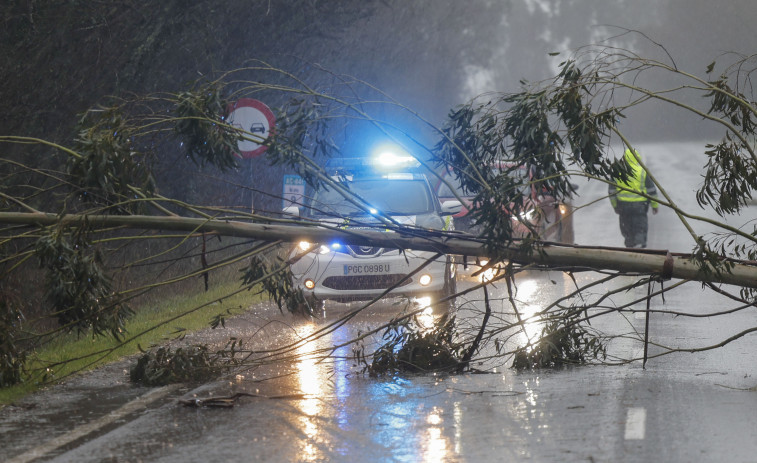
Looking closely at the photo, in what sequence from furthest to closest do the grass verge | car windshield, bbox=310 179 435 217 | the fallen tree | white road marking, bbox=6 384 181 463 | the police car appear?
1. car windshield, bbox=310 179 435 217
2. the police car
3. the grass verge
4. the fallen tree
5. white road marking, bbox=6 384 181 463

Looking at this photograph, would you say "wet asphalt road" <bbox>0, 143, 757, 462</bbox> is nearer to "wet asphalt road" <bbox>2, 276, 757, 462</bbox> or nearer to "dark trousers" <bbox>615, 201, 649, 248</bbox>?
"wet asphalt road" <bbox>2, 276, 757, 462</bbox>

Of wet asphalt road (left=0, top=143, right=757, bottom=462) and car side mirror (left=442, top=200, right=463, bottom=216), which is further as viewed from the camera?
car side mirror (left=442, top=200, right=463, bottom=216)

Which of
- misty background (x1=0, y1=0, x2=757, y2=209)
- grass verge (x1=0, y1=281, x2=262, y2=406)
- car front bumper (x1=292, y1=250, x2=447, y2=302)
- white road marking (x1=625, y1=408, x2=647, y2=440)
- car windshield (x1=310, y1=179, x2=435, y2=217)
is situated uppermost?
misty background (x1=0, y1=0, x2=757, y2=209)

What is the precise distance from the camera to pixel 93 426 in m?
7.03

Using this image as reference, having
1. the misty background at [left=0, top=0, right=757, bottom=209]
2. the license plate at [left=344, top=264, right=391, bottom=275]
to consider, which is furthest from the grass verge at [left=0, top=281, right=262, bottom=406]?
the misty background at [left=0, top=0, right=757, bottom=209]

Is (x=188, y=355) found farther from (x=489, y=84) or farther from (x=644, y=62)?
(x=489, y=84)

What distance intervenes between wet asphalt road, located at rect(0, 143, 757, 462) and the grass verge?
30cm

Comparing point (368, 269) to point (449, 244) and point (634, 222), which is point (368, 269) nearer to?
point (449, 244)

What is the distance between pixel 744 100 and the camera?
929 centimetres

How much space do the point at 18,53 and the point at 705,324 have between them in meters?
8.52

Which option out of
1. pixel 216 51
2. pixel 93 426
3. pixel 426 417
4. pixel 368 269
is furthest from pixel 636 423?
pixel 216 51

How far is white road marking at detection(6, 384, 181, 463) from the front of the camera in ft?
20.4

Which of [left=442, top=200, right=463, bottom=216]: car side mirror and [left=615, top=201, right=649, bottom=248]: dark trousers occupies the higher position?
[left=615, top=201, right=649, bottom=248]: dark trousers

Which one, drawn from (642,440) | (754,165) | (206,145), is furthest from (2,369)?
(754,165)
